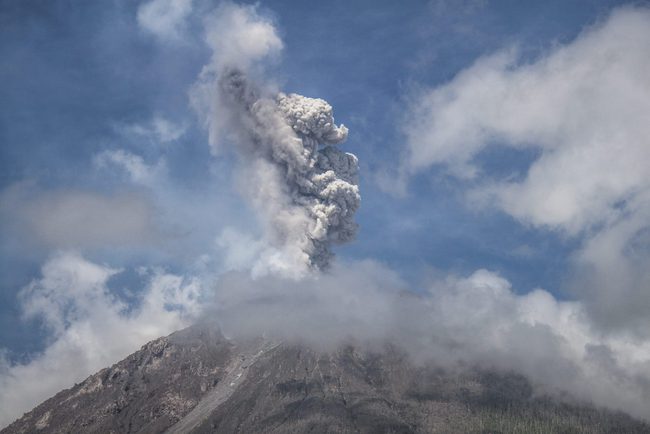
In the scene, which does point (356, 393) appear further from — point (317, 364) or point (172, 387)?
point (172, 387)

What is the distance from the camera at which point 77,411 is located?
174 metres

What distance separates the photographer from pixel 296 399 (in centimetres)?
15700

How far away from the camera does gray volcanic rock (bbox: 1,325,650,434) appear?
151625 mm

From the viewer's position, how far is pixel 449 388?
7018 inches

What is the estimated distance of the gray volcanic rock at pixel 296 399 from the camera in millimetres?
151625

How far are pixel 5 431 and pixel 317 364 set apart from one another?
84.7 metres

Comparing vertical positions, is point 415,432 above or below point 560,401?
below

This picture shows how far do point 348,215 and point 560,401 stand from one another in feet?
246

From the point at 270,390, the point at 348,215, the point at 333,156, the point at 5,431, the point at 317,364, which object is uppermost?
the point at 333,156

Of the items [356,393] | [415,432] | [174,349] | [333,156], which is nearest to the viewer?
[415,432]

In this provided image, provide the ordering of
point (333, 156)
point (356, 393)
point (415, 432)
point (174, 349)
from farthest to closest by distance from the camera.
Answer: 1. point (174, 349)
2. point (333, 156)
3. point (356, 393)
4. point (415, 432)

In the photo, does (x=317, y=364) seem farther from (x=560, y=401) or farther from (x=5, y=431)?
(x=5, y=431)

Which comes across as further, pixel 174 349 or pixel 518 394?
pixel 174 349

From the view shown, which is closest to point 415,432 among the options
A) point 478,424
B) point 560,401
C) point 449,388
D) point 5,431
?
point 478,424
